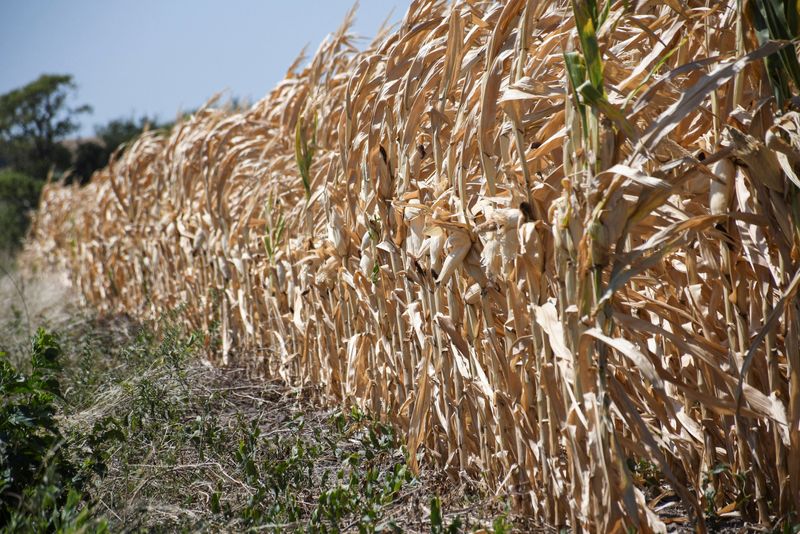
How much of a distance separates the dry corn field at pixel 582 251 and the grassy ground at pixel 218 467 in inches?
6.2

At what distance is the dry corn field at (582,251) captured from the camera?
153cm

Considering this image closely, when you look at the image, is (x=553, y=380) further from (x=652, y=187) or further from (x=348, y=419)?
(x=348, y=419)

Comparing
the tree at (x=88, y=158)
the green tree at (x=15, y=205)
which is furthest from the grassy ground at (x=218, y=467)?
the tree at (x=88, y=158)

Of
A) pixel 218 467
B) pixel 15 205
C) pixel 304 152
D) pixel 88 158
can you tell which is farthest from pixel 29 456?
pixel 88 158

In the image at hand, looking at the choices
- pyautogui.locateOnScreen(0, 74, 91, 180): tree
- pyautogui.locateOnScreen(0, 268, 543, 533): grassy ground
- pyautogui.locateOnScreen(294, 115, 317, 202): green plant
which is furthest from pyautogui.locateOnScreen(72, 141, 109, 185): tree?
pyautogui.locateOnScreen(294, 115, 317, 202): green plant

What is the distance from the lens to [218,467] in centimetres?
264

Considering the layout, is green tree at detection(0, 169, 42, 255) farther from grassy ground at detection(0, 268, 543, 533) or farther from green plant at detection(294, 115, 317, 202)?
green plant at detection(294, 115, 317, 202)

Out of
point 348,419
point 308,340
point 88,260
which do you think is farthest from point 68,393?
point 88,260

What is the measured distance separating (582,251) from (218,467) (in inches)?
66.4

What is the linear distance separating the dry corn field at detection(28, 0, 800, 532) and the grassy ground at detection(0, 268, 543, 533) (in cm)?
16

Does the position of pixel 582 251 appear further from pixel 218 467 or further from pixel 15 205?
pixel 15 205

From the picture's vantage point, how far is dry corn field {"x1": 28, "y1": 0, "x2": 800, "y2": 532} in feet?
5.00

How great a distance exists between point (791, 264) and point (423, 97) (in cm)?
115

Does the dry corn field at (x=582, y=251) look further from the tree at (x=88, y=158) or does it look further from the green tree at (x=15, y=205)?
the tree at (x=88, y=158)
